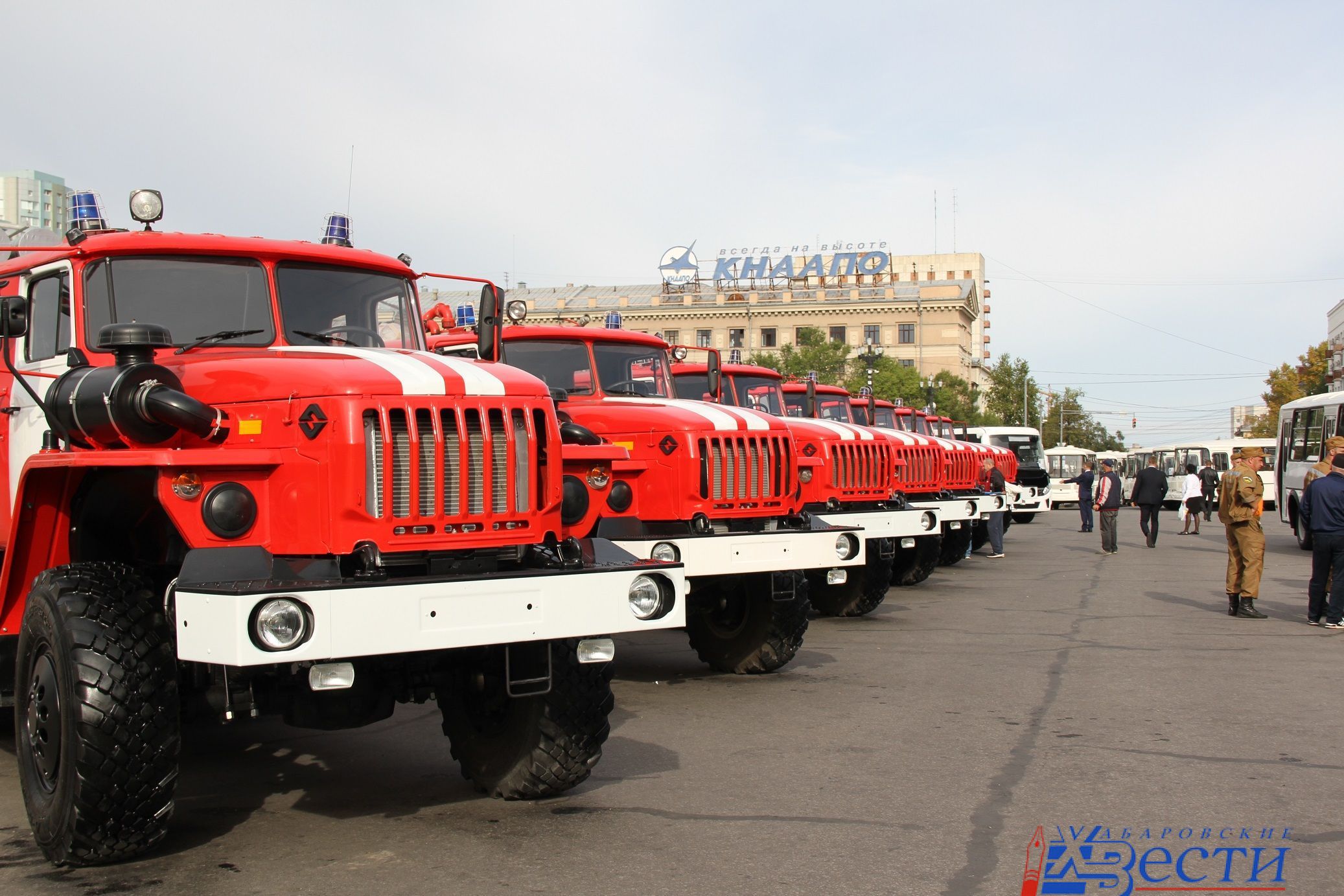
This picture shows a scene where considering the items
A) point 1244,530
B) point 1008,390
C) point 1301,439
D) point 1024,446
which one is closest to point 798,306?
point 1008,390

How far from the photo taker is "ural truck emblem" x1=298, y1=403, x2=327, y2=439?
16.4 ft

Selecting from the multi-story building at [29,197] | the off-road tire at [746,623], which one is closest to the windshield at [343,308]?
the off-road tire at [746,623]

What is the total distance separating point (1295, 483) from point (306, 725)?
75.8 feet

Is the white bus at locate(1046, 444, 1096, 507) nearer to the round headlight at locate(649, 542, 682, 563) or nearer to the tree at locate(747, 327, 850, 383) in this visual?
the tree at locate(747, 327, 850, 383)

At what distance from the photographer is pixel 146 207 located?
6.56m

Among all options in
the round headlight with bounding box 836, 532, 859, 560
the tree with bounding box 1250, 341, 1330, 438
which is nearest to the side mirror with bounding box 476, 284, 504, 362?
the round headlight with bounding box 836, 532, 859, 560

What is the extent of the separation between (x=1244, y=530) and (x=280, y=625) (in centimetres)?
1100

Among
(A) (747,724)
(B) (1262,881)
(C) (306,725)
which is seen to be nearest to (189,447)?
(C) (306,725)

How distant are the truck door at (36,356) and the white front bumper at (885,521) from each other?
6.46 metres

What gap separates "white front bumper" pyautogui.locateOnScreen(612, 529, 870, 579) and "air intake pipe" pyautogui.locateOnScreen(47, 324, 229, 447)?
3.38 metres

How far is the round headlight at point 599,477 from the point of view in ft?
21.0

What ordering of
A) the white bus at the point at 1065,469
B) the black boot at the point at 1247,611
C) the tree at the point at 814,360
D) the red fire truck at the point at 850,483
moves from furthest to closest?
the tree at the point at 814,360 < the white bus at the point at 1065,469 < the black boot at the point at 1247,611 < the red fire truck at the point at 850,483

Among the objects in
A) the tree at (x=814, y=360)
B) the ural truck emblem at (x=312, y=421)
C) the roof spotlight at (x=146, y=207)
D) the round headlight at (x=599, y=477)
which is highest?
the tree at (x=814, y=360)

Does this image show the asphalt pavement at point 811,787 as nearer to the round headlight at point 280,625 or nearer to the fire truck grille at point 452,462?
the round headlight at point 280,625
